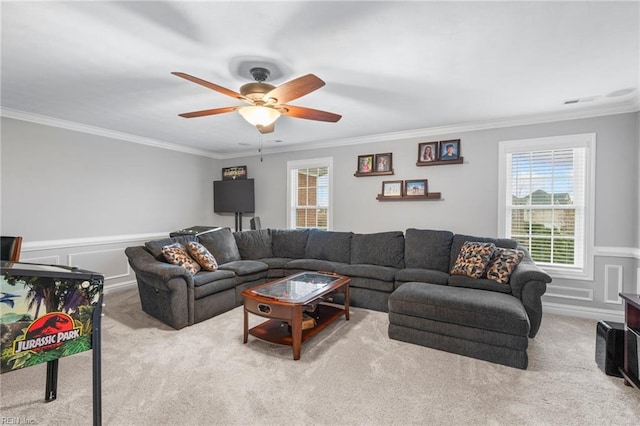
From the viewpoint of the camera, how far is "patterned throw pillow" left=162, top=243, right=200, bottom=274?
3.62 metres

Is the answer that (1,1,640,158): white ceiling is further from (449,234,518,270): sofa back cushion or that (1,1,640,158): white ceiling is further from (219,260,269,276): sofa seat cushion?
(219,260,269,276): sofa seat cushion

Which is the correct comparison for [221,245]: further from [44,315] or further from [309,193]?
[44,315]

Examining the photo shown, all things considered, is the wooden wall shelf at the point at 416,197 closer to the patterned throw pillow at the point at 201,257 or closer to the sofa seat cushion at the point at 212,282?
the sofa seat cushion at the point at 212,282

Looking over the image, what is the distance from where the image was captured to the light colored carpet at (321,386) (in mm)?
1908

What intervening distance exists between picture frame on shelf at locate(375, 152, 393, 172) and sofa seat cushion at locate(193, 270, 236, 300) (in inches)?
109

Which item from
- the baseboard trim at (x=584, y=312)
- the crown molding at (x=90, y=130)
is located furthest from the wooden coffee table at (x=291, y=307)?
the crown molding at (x=90, y=130)

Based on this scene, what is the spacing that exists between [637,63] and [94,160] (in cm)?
617

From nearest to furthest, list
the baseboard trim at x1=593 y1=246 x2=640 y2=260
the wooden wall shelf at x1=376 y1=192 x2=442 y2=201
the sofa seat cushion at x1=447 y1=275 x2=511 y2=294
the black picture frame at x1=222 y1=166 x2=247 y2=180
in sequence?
the sofa seat cushion at x1=447 y1=275 x2=511 y2=294
the baseboard trim at x1=593 y1=246 x2=640 y2=260
the wooden wall shelf at x1=376 y1=192 x2=442 y2=201
the black picture frame at x1=222 y1=166 x2=247 y2=180

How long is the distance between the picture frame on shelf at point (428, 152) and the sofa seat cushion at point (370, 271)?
1724 mm

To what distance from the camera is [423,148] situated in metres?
4.61

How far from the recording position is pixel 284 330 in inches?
119

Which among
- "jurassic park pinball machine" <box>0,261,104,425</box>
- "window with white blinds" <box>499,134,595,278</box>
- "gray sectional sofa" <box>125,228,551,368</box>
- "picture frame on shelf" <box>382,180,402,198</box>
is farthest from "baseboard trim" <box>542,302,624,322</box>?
"jurassic park pinball machine" <box>0,261,104,425</box>

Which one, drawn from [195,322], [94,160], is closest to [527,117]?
[195,322]

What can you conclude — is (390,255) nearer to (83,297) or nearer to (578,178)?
(578,178)
